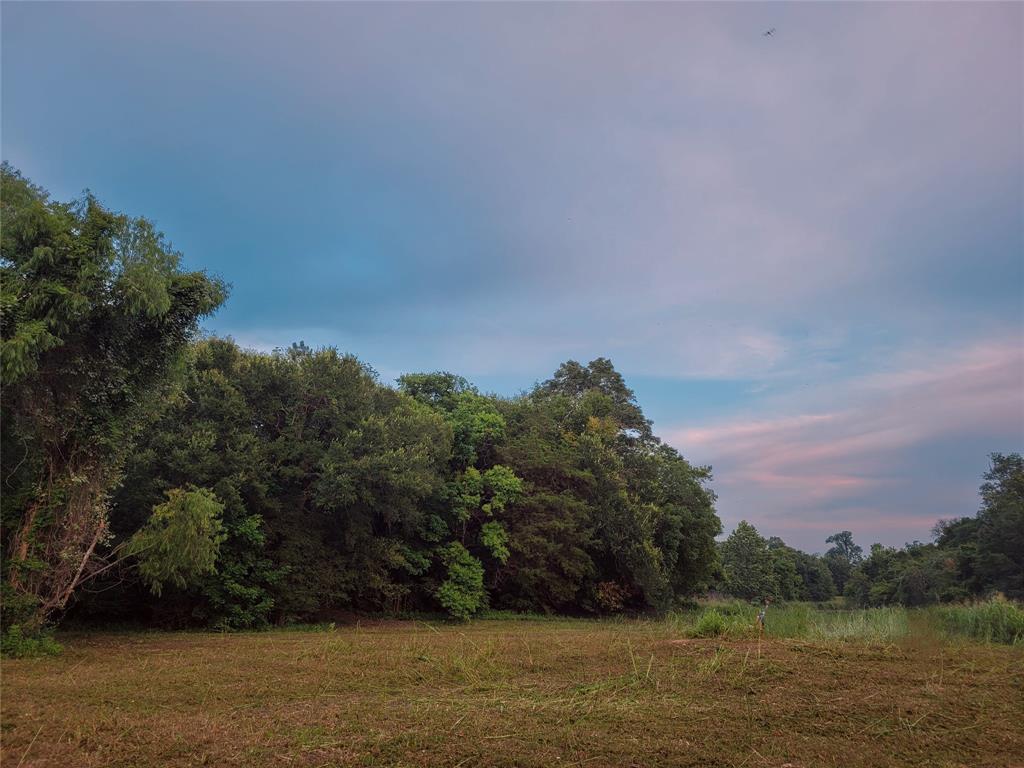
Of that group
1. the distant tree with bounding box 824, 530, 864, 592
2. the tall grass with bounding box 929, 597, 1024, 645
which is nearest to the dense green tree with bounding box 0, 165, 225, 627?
the tall grass with bounding box 929, 597, 1024, 645

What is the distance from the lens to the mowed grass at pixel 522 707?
15.6 feet

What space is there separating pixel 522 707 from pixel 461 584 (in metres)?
15.8

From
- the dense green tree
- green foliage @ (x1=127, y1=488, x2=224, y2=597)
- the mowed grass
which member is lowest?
the mowed grass

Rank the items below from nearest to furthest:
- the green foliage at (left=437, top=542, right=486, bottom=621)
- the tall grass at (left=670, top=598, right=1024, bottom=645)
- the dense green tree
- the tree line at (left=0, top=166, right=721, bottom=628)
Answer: the dense green tree → the tree line at (left=0, top=166, right=721, bottom=628) → the tall grass at (left=670, top=598, right=1024, bottom=645) → the green foliage at (left=437, top=542, right=486, bottom=621)

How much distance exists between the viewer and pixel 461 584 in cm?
2131

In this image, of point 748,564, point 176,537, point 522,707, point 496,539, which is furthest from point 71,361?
point 748,564

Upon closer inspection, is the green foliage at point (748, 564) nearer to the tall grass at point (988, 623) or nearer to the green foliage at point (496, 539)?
the green foliage at point (496, 539)

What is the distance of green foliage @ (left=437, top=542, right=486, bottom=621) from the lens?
2072 centimetres

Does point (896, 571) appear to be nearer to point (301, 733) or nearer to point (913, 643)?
point (913, 643)

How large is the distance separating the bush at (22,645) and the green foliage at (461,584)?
12467 millimetres

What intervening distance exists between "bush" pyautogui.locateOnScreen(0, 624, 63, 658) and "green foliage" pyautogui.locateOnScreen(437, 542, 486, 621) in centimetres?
1247

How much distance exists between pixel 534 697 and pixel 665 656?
318 centimetres

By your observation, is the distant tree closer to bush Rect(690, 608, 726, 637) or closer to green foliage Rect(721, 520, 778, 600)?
green foliage Rect(721, 520, 778, 600)

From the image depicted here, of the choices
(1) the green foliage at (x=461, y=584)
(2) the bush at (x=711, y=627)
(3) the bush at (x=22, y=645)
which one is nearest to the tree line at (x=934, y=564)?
(1) the green foliage at (x=461, y=584)
